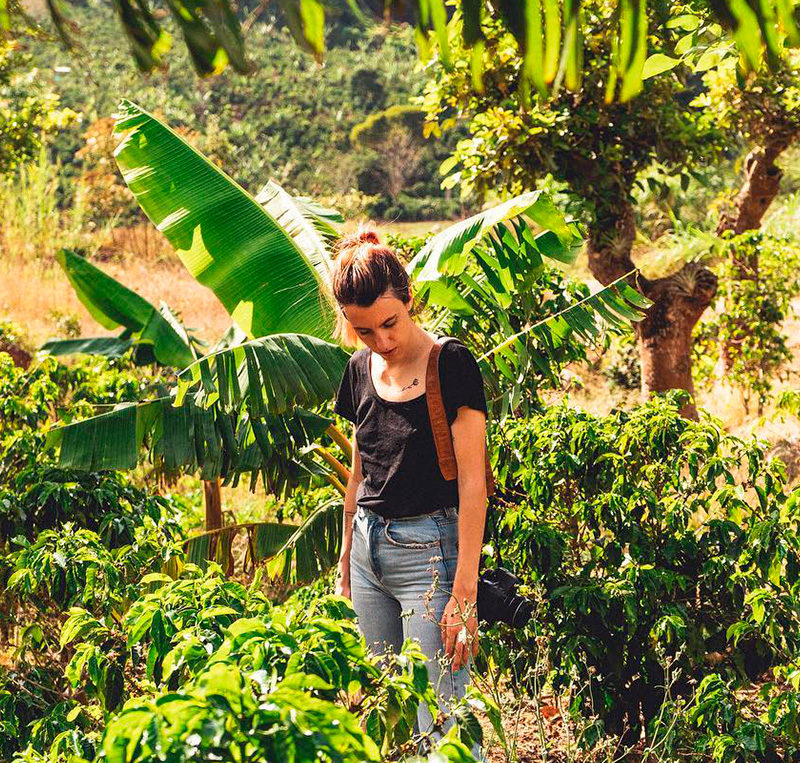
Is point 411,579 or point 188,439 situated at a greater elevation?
point 188,439

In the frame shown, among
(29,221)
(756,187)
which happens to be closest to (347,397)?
(756,187)

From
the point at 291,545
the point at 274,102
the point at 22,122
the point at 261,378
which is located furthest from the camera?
the point at 274,102

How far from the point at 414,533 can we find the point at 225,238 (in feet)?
7.63

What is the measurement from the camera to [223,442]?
4121mm

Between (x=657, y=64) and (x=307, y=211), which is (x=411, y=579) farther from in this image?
(x=307, y=211)

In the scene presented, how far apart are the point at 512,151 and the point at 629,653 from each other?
12.5 ft

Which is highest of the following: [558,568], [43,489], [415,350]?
[415,350]

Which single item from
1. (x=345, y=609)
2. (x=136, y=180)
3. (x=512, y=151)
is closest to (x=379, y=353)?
(x=345, y=609)

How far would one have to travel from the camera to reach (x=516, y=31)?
1098 mm

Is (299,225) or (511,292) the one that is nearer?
(511,292)

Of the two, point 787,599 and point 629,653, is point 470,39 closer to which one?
point 787,599

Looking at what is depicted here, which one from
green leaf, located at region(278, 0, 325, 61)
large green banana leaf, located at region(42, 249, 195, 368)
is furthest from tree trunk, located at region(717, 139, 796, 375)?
green leaf, located at region(278, 0, 325, 61)

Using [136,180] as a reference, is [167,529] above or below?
below

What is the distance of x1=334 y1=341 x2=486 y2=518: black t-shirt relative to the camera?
97.9 inches
